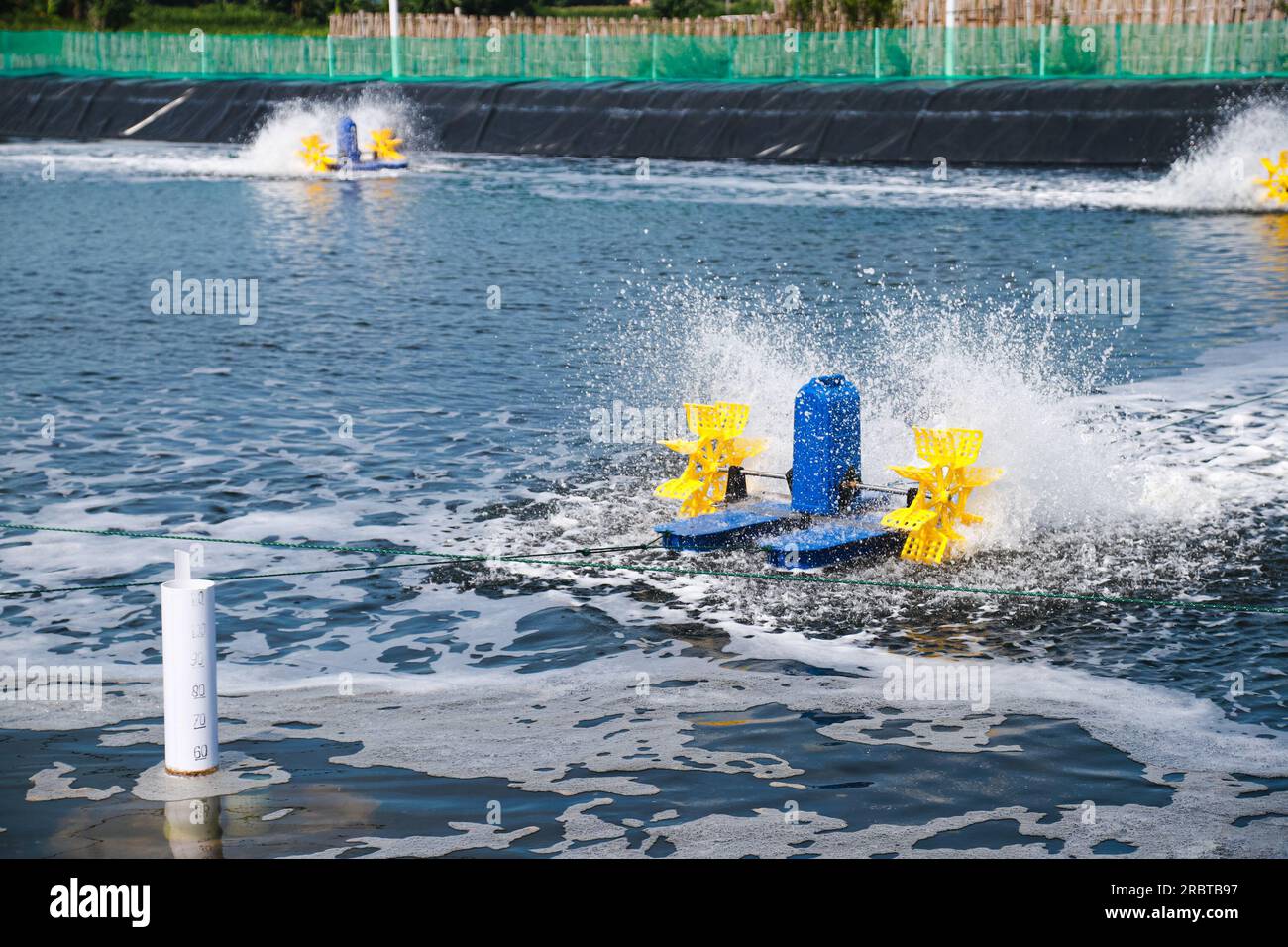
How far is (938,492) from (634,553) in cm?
180

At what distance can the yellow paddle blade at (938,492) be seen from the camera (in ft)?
32.3

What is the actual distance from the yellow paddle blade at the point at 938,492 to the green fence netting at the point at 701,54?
91.0 ft

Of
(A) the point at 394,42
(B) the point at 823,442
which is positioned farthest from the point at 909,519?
(A) the point at 394,42

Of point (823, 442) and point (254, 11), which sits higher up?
point (254, 11)

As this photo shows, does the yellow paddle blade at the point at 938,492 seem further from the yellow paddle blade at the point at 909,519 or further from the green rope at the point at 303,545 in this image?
the green rope at the point at 303,545

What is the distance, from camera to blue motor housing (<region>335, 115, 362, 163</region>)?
34.2 metres

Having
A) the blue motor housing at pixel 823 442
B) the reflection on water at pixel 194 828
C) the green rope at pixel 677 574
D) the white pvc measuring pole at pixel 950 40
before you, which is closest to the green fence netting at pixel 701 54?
the white pvc measuring pole at pixel 950 40

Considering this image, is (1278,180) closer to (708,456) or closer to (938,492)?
(708,456)

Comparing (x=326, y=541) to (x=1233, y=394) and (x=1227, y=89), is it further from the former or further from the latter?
(x=1227, y=89)

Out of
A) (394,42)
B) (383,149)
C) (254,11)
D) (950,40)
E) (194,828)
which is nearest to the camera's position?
(194,828)

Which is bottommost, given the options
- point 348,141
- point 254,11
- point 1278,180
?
point 1278,180

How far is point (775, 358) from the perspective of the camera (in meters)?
15.3

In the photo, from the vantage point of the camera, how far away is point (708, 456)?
10.9 metres
